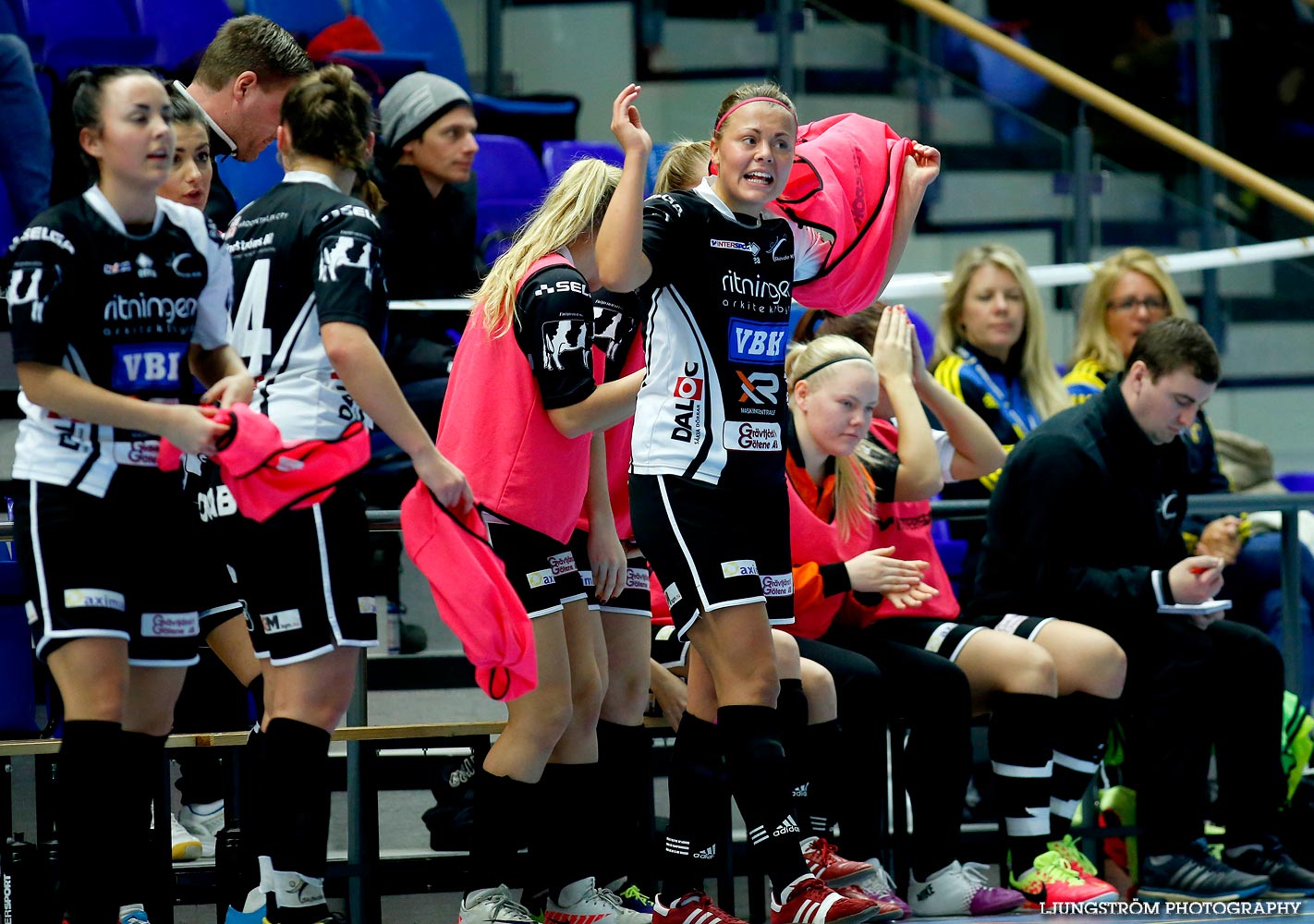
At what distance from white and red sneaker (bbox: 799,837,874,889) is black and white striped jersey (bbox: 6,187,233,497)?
1.78m

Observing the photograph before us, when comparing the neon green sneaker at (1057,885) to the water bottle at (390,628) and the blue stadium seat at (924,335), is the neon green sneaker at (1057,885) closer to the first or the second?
the water bottle at (390,628)

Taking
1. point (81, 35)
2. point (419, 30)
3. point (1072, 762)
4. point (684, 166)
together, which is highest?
point (419, 30)

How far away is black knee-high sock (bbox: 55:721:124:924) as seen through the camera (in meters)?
2.98

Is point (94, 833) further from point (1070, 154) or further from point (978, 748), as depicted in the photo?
point (1070, 154)

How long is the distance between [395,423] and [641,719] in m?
1.16

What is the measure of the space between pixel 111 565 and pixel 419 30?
4370 mm

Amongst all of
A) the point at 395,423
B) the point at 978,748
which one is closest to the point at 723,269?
the point at 395,423

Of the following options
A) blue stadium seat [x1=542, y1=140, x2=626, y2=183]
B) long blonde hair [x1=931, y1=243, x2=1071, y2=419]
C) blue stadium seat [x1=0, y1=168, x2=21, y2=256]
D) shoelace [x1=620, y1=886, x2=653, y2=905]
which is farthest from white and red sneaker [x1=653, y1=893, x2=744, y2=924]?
blue stadium seat [x1=542, y1=140, x2=626, y2=183]

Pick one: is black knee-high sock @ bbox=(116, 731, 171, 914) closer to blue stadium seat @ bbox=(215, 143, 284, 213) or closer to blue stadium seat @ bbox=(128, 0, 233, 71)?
blue stadium seat @ bbox=(215, 143, 284, 213)

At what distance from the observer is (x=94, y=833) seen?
3039 mm

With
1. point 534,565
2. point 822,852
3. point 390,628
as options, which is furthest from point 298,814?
point 390,628

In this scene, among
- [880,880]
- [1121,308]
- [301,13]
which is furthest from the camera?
[301,13]

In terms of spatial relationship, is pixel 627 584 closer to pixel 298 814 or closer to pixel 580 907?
pixel 580 907

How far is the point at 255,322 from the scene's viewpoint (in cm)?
326
